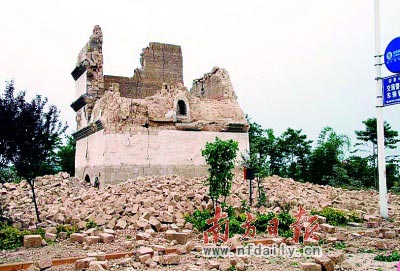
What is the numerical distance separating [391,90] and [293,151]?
1540 centimetres

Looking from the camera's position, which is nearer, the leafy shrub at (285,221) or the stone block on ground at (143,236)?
the stone block on ground at (143,236)

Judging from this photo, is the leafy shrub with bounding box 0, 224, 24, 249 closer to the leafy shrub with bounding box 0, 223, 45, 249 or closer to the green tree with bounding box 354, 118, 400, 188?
the leafy shrub with bounding box 0, 223, 45, 249

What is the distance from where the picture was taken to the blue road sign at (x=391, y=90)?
12.6 meters

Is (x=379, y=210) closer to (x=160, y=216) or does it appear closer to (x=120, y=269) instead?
(x=160, y=216)

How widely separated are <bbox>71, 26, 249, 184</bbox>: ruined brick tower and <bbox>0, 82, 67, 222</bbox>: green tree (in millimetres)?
4064

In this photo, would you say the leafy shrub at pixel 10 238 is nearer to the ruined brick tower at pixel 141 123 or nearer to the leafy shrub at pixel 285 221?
the ruined brick tower at pixel 141 123

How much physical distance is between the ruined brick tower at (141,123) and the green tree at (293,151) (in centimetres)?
922

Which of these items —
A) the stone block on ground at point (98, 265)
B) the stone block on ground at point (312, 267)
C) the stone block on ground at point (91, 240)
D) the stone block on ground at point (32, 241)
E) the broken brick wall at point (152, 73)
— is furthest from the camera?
the broken brick wall at point (152, 73)

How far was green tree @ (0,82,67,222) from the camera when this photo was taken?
11.1 meters

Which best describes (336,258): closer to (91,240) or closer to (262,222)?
(262,222)

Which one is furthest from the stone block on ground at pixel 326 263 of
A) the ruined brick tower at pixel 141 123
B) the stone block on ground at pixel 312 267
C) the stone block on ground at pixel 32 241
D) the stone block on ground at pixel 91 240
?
the ruined brick tower at pixel 141 123

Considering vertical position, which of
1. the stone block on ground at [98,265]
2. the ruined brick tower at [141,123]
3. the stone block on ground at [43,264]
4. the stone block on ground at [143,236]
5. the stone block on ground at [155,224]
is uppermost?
the ruined brick tower at [141,123]

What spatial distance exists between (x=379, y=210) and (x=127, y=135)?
382 inches

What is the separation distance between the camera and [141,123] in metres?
16.8
